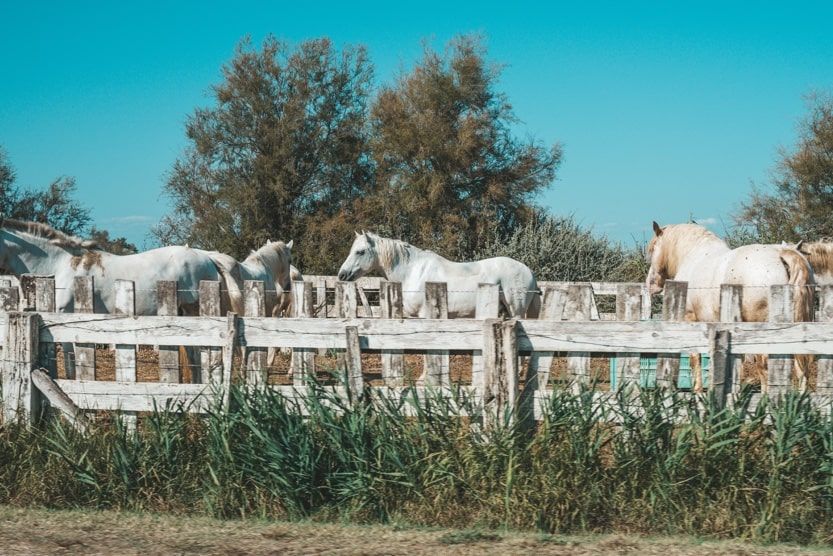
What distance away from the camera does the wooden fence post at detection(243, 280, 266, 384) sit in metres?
6.85

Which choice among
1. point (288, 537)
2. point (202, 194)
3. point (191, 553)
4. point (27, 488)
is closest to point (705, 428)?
point (288, 537)

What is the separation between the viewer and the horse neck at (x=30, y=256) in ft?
34.6

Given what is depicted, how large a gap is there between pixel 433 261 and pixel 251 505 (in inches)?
242

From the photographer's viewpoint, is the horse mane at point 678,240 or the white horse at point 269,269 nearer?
the horse mane at point 678,240

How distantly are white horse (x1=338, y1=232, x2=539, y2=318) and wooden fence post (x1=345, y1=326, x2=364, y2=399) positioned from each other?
5.05 m

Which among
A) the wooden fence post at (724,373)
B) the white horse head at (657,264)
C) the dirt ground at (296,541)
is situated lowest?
the dirt ground at (296,541)

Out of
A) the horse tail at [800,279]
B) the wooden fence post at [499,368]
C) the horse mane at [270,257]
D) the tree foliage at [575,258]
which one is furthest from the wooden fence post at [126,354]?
the tree foliage at [575,258]

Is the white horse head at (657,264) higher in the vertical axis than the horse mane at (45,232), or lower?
lower

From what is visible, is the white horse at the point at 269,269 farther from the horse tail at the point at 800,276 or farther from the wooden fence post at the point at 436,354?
the horse tail at the point at 800,276

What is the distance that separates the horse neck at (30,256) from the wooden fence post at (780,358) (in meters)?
7.90

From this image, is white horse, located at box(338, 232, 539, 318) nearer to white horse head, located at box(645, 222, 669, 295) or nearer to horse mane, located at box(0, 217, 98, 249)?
white horse head, located at box(645, 222, 669, 295)

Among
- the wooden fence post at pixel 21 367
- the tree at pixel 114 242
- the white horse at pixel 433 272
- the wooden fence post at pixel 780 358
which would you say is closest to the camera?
the wooden fence post at pixel 780 358

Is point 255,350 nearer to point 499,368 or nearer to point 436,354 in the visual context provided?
point 436,354

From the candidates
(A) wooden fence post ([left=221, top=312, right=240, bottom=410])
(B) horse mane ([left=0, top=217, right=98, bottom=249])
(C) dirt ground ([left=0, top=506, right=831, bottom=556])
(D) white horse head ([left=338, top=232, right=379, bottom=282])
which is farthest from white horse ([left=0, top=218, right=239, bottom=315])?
(C) dirt ground ([left=0, top=506, right=831, bottom=556])
